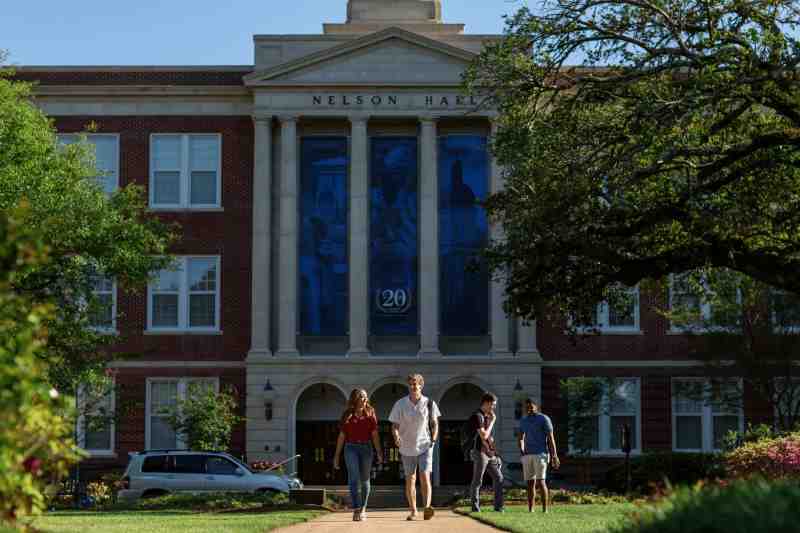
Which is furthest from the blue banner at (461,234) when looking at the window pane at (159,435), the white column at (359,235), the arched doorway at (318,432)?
the window pane at (159,435)

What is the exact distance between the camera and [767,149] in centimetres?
2370

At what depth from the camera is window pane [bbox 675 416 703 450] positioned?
1850 inches

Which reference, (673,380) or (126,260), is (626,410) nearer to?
(673,380)

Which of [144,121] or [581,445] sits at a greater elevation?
[144,121]

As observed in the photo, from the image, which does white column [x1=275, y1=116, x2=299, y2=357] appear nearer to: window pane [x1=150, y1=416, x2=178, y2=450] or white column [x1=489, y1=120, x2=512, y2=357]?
window pane [x1=150, y1=416, x2=178, y2=450]

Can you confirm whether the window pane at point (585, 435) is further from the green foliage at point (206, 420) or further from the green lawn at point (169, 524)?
the green lawn at point (169, 524)

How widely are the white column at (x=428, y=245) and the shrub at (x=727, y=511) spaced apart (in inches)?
1395

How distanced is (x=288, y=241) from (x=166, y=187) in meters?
4.46

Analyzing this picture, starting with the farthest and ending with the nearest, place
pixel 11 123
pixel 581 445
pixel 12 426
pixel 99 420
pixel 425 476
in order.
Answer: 1. pixel 581 445
2. pixel 99 420
3. pixel 11 123
4. pixel 425 476
5. pixel 12 426

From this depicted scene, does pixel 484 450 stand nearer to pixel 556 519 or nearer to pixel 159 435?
pixel 556 519

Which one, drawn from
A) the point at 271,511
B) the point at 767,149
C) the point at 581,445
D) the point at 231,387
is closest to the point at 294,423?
the point at 231,387

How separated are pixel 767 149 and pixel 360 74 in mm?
23882

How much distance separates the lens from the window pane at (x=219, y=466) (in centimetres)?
3503

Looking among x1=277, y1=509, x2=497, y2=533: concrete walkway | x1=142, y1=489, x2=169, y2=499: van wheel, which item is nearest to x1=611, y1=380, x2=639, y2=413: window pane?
x1=142, y1=489, x2=169, y2=499: van wheel
